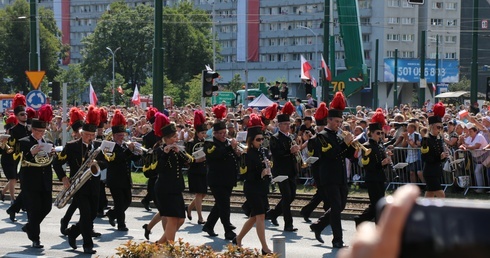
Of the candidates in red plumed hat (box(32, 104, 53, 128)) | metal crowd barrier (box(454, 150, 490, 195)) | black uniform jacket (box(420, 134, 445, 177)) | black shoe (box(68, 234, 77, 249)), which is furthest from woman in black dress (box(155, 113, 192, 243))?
metal crowd barrier (box(454, 150, 490, 195))

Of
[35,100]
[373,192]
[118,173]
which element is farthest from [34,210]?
[35,100]

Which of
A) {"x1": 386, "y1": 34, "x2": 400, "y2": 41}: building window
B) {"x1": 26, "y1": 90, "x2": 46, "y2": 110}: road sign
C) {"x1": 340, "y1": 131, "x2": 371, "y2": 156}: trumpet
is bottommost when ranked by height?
{"x1": 340, "y1": 131, "x2": 371, "y2": 156}: trumpet

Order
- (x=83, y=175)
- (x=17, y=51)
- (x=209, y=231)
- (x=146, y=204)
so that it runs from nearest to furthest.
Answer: (x=83, y=175) → (x=209, y=231) → (x=146, y=204) → (x=17, y=51)

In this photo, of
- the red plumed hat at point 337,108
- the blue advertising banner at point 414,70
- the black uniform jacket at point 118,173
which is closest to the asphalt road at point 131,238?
the black uniform jacket at point 118,173

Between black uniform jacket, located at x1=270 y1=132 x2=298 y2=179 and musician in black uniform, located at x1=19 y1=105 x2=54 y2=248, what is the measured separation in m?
3.45

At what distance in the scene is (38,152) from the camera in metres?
12.6

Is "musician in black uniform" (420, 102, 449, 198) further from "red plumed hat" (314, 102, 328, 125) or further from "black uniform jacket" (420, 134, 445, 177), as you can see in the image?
"red plumed hat" (314, 102, 328, 125)

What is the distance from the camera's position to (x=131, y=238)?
549 inches

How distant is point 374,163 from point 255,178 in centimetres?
172

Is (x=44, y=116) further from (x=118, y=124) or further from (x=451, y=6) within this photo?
(x=451, y=6)

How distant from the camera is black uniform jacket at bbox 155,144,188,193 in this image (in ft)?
36.9

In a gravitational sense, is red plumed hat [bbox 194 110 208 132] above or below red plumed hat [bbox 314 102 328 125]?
below

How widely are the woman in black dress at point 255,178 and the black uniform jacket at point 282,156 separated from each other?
6.16ft

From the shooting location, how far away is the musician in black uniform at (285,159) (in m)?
14.2
